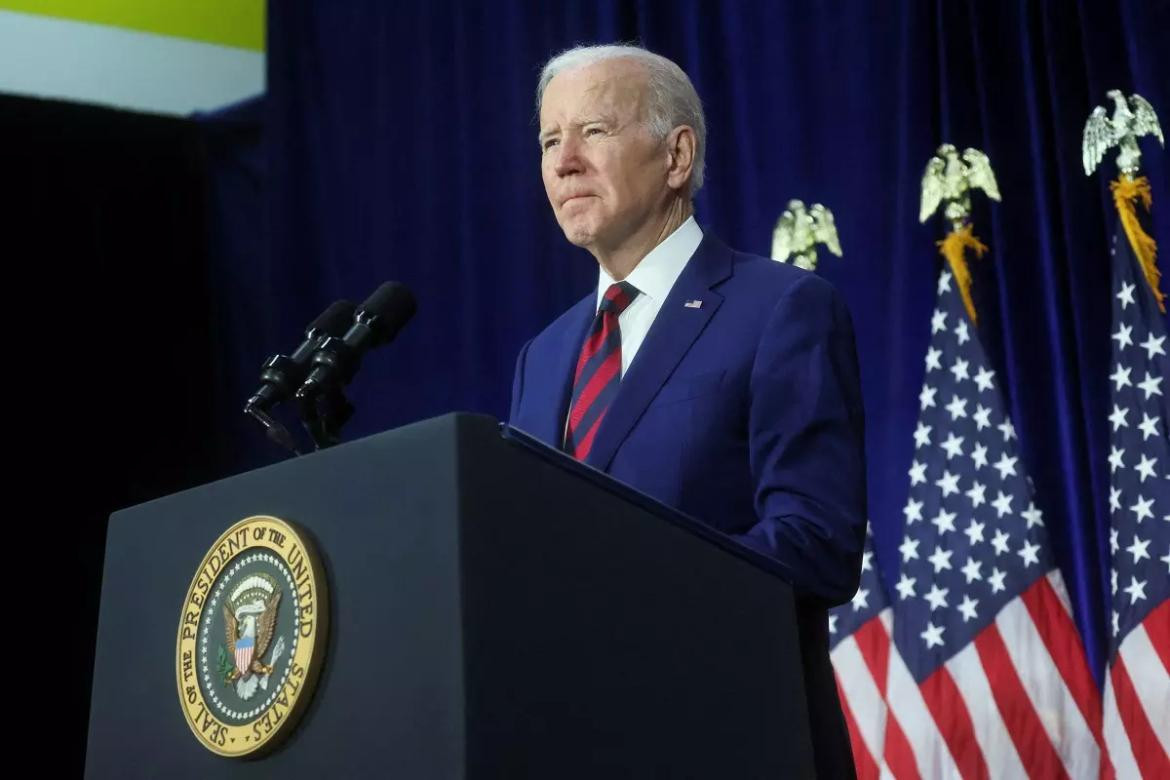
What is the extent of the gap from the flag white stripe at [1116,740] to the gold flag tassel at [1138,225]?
0.90 m

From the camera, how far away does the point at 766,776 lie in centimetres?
121

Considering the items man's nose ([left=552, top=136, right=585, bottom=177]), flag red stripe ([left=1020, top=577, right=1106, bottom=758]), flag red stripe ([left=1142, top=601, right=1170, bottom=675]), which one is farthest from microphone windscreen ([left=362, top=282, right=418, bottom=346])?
flag red stripe ([left=1020, top=577, right=1106, bottom=758])

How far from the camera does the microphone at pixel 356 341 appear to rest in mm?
1498

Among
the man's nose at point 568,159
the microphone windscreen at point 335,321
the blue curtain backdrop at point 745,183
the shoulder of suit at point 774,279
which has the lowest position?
the microphone windscreen at point 335,321

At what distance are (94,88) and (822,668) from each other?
4462mm

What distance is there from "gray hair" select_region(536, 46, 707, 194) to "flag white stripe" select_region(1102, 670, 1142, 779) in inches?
74.0

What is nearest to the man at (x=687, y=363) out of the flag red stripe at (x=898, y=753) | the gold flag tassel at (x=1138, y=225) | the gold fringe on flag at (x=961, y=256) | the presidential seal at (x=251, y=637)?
the presidential seal at (x=251, y=637)

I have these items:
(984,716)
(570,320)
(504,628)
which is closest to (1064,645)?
(984,716)

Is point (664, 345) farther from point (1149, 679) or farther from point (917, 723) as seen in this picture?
point (917, 723)

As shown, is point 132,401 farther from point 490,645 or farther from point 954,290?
point 490,645

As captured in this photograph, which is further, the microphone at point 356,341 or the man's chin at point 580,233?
the man's chin at point 580,233

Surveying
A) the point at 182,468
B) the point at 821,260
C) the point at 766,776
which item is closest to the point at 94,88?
the point at 182,468

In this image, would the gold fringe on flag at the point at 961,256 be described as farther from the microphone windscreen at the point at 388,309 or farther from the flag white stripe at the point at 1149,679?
the microphone windscreen at the point at 388,309

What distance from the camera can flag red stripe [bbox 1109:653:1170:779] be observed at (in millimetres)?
3135
